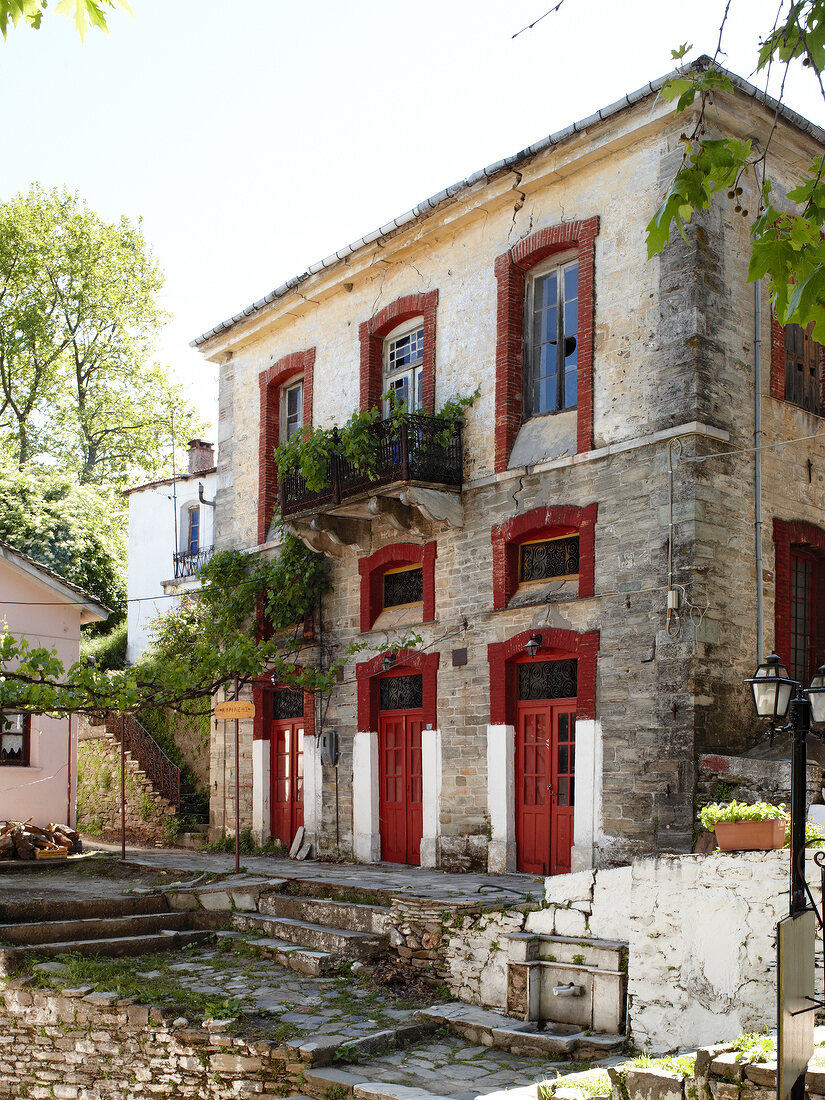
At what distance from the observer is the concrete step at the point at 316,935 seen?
1138 cm

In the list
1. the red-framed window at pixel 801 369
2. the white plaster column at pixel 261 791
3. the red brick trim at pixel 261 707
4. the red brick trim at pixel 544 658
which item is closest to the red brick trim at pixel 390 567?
the red brick trim at pixel 544 658

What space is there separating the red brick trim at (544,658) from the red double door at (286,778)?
4719mm

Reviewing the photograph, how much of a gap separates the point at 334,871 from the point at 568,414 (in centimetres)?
665

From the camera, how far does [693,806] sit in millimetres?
11750

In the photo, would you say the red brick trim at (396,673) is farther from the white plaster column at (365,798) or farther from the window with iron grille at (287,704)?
the window with iron grille at (287,704)

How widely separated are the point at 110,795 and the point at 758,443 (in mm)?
14936

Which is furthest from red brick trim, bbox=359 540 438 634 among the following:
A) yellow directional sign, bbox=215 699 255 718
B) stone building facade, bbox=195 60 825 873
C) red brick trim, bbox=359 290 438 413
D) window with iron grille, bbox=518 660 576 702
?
yellow directional sign, bbox=215 699 255 718

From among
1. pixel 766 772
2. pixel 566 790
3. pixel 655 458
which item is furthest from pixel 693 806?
pixel 655 458

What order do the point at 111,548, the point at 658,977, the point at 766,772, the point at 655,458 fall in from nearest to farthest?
1. the point at 658,977
2. the point at 766,772
3. the point at 655,458
4. the point at 111,548

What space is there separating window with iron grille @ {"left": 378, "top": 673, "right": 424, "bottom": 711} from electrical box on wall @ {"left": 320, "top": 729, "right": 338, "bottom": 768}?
3.18 ft

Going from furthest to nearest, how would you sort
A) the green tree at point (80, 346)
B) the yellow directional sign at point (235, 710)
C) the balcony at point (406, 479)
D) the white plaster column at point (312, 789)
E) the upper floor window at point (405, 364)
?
1. the green tree at point (80, 346)
2. the white plaster column at point (312, 789)
3. the upper floor window at point (405, 364)
4. the yellow directional sign at point (235, 710)
5. the balcony at point (406, 479)

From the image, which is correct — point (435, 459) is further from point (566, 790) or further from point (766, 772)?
point (766, 772)

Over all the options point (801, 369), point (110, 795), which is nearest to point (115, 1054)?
point (801, 369)

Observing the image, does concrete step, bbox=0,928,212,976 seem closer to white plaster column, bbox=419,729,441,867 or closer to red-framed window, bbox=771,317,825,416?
white plaster column, bbox=419,729,441,867
